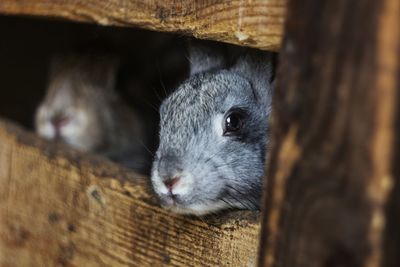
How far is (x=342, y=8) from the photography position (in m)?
1.09

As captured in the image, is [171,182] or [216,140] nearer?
[171,182]

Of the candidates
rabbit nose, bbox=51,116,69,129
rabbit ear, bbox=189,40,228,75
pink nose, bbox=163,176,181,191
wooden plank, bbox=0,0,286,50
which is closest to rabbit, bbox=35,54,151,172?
rabbit nose, bbox=51,116,69,129

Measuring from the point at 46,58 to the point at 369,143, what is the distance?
2.77 m

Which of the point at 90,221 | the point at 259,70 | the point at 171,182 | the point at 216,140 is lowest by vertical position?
the point at 90,221

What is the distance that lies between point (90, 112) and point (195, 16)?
4.90 ft

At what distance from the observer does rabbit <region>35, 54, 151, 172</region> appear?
296cm

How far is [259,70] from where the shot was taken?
6.63 ft

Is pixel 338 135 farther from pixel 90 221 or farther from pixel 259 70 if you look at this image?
pixel 90 221

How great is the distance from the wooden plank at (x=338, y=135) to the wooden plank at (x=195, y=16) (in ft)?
0.85

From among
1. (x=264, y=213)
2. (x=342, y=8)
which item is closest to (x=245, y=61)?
(x=264, y=213)

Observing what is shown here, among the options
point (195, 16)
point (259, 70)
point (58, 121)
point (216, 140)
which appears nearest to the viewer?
point (195, 16)

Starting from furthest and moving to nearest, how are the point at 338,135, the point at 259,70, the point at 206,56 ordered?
the point at 206,56, the point at 259,70, the point at 338,135

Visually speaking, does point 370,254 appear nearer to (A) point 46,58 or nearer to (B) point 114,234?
(B) point 114,234

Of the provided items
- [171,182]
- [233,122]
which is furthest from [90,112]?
[171,182]
